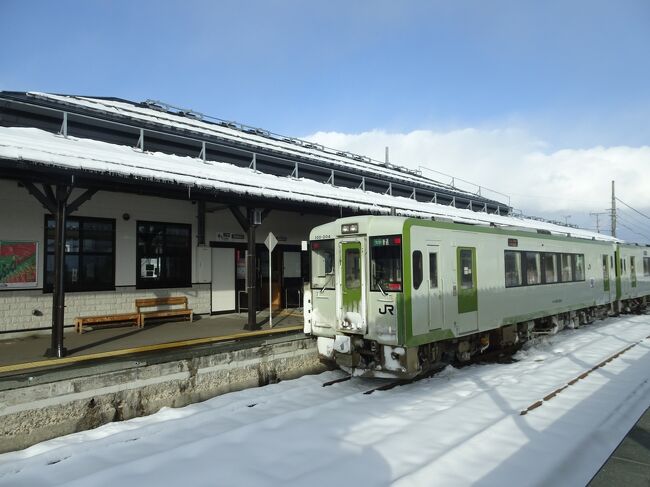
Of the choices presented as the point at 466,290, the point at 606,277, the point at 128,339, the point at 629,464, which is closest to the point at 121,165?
the point at 128,339

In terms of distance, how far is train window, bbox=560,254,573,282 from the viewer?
1148 cm

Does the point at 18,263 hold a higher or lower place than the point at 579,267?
higher

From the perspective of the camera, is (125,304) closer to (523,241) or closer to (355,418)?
(355,418)

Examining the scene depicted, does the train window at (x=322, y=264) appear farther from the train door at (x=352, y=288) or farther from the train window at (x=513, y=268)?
the train window at (x=513, y=268)

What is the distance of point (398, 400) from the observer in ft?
22.2

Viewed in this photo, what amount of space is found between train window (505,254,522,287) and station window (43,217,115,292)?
8.86 m

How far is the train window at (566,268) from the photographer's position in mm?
11480

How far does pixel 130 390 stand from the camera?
6441 millimetres

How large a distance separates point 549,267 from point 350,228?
6024 mm

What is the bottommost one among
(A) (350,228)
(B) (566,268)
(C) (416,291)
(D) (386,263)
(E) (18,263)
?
(C) (416,291)

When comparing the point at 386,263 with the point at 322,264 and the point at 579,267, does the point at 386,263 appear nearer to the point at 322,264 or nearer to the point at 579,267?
the point at 322,264

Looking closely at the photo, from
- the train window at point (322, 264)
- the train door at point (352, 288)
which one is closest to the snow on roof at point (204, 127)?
the train window at point (322, 264)

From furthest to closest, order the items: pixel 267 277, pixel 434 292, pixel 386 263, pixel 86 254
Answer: pixel 267 277 → pixel 86 254 → pixel 434 292 → pixel 386 263

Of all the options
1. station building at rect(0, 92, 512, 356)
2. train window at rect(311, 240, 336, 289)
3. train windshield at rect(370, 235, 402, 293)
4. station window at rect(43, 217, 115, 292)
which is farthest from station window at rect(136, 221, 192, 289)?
train windshield at rect(370, 235, 402, 293)
